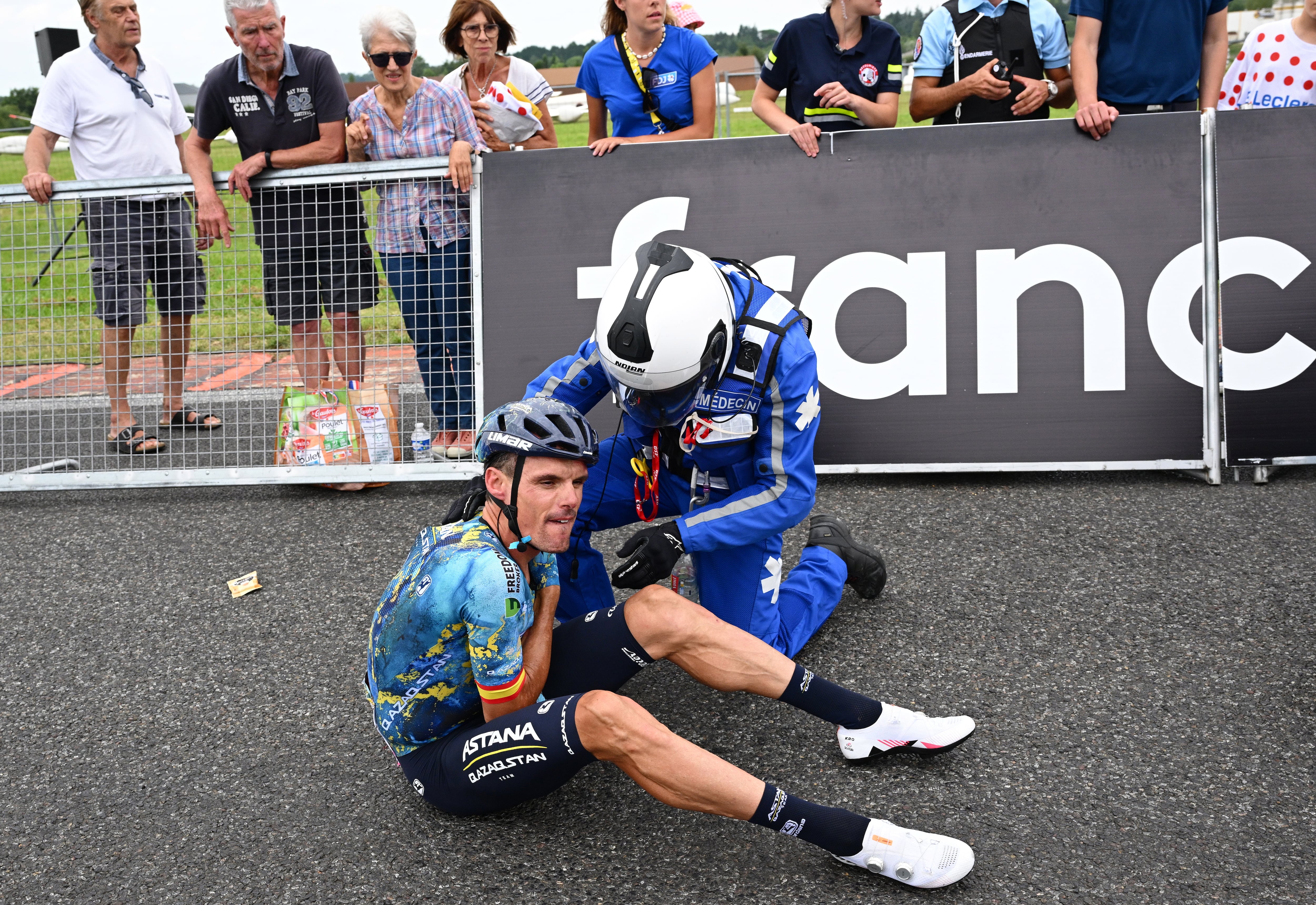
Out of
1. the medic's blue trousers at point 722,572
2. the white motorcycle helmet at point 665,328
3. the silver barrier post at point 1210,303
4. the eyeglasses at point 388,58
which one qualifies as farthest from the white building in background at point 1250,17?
the white motorcycle helmet at point 665,328

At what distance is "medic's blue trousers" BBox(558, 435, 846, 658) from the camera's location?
13.7ft

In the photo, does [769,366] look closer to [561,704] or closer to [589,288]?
[561,704]

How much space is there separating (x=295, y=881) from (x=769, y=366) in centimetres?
221

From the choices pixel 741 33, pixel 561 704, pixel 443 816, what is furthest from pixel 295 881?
pixel 741 33

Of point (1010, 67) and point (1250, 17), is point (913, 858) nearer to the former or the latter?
point (1010, 67)

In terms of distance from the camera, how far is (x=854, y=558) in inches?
187

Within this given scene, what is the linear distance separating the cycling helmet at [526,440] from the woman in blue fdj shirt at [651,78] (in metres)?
A: 3.43

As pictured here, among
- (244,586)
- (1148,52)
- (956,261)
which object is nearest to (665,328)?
(244,586)

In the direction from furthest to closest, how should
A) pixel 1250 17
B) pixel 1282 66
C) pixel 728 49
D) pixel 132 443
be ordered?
pixel 728 49 < pixel 1250 17 < pixel 132 443 < pixel 1282 66

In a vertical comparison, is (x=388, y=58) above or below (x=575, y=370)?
above

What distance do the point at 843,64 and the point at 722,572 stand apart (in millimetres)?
3712

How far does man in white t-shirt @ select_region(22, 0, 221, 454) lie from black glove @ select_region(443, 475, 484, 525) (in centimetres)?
413

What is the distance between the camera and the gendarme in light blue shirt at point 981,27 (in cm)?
645

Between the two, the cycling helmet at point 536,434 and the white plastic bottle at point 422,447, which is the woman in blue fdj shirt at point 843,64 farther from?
the cycling helmet at point 536,434
